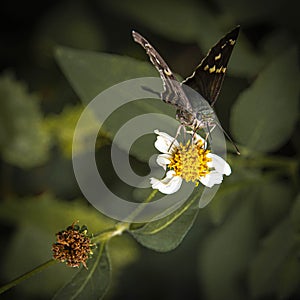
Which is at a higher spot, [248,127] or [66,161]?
[248,127]

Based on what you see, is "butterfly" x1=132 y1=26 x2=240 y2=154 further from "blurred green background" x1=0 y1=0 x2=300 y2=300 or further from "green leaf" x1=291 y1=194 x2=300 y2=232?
"green leaf" x1=291 y1=194 x2=300 y2=232

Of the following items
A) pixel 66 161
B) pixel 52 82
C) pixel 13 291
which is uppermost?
pixel 52 82

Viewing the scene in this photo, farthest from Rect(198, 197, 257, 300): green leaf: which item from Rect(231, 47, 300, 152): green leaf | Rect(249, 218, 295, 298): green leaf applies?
Rect(231, 47, 300, 152): green leaf

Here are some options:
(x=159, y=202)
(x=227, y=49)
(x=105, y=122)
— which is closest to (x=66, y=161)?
(x=105, y=122)

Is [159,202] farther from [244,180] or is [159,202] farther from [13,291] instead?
[13,291]

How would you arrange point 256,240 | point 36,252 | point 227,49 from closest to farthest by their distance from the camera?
1. point 227,49
2. point 256,240
3. point 36,252

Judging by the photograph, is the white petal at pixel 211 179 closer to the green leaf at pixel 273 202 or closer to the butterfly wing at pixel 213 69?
the butterfly wing at pixel 213 69

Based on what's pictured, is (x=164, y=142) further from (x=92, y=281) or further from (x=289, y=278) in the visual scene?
(x=289, y=278)

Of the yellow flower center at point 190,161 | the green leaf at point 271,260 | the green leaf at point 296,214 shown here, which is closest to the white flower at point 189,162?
the yellow flower center at point 190,161
